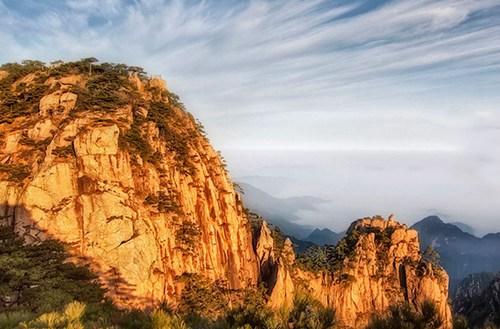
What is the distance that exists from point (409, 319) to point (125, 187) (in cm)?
3153

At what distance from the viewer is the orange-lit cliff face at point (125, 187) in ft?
105

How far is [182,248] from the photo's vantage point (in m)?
40.2

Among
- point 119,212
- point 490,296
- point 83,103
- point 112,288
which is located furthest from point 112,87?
point 490,296

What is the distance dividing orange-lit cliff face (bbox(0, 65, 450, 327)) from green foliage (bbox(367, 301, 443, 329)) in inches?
462

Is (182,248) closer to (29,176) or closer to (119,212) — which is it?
(119,212)

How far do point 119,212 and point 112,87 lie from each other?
17.2 meters

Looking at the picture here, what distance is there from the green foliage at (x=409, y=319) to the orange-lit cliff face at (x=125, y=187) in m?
11.7

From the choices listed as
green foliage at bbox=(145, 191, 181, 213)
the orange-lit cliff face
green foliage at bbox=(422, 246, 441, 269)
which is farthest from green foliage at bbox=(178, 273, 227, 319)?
green foliage at bbox=(422, 246, 441, 269)

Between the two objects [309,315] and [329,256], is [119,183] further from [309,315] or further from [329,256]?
[329,256]

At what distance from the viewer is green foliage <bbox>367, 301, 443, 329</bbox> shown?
10.6 meters

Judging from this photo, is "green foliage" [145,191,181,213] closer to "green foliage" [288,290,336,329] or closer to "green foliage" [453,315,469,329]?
"green foliage" [288,290,336,329]

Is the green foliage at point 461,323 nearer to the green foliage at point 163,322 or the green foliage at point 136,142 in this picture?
the green foliage at point 163,322

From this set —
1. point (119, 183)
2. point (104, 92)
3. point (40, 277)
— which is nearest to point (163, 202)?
point (119, 183)

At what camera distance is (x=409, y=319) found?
10.9 m
